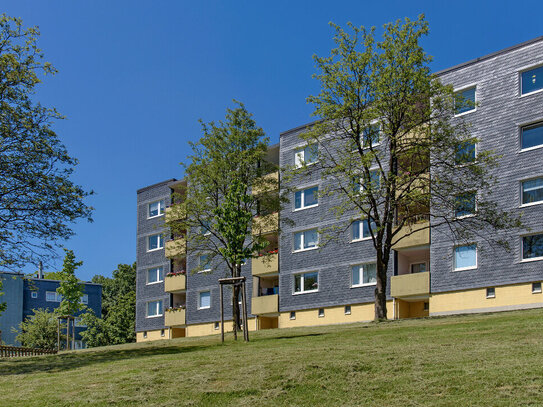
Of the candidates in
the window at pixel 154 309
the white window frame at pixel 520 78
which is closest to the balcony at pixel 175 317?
the window at pixel 154 309

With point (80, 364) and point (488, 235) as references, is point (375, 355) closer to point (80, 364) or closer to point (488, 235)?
point (80, 364)

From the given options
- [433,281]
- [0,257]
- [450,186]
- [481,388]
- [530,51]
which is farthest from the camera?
[433,281]

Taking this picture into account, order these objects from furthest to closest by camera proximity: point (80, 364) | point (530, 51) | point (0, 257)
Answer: point (530, 51) < point (0, 257) < point (80, 364)

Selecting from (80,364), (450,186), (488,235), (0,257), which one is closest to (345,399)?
(80,364)

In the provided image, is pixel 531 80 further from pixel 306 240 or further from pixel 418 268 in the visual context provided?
pixel 306 240

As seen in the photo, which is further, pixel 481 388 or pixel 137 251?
pixel 137 251

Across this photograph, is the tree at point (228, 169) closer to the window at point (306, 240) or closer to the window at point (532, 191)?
the window at point (306, 240)

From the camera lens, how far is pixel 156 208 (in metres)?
60.7

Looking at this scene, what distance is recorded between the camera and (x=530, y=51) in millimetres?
36531

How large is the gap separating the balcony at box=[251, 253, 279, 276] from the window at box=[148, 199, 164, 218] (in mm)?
12707

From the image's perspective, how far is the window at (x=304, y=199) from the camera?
47562 mm

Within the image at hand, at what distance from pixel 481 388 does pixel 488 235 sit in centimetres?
2499

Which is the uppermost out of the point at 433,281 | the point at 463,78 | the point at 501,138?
the point at 463,78

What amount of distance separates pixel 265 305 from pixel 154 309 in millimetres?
14938
